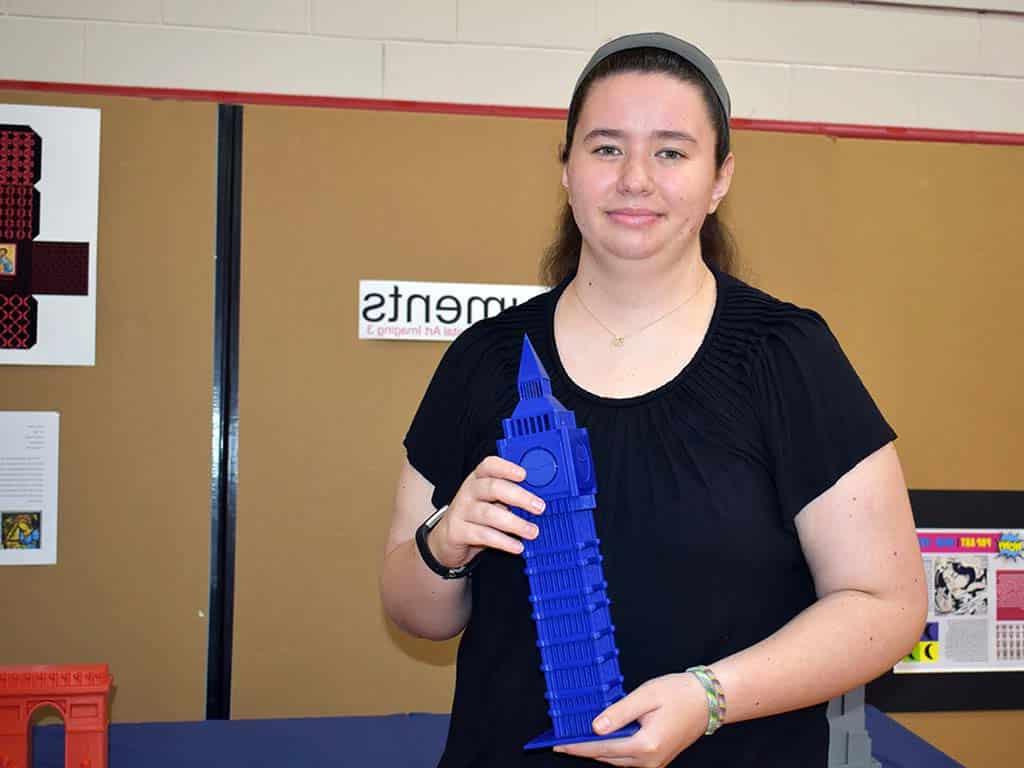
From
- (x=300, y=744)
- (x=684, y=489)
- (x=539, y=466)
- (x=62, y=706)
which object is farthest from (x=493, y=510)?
(x=300, y=744)

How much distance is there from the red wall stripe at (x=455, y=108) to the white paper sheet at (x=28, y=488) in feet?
2.23

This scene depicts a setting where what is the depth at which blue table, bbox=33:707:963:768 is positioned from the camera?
69.1 inches

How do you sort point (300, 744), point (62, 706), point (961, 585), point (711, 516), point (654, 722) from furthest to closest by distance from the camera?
point (961, 585) < point (300, 744) < point (62, 706) < point (711, 516) < point (654, 722)

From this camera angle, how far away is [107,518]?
2.17 m

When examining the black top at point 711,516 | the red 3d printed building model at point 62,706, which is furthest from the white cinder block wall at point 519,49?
the black top at point 711,516

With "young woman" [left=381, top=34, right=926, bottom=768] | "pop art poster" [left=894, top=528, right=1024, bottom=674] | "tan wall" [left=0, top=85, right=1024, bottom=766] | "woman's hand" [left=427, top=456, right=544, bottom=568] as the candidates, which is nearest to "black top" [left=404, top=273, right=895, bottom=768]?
"young woman" [left=381, top=34, right=926, bottom=768]

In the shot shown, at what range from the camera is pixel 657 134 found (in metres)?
1.05

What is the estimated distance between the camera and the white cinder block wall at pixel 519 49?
2.32 meters

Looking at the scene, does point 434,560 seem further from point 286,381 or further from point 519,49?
point 519,49

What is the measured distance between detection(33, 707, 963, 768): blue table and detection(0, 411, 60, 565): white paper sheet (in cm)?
39

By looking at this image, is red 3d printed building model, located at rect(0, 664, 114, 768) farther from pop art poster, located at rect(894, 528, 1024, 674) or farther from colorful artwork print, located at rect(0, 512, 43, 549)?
pop art poster, located at rect(894, 528, 1024, 674)

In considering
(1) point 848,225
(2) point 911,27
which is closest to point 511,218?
(1) point 848,225

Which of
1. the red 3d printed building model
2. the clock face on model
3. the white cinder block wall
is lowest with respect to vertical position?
the red 3d printed building model

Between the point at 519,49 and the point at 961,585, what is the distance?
159 centimetres
